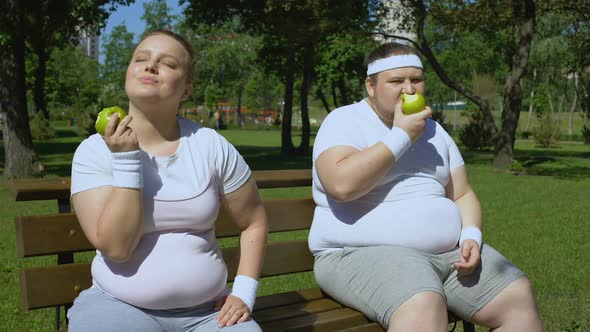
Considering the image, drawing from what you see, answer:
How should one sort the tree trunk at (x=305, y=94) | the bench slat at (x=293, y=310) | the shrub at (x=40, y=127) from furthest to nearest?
1. the shrub at (x=40, y=127)
2. the tree trunk at (x=305, y=94)
3. the bench slat at (x=293, y=310)

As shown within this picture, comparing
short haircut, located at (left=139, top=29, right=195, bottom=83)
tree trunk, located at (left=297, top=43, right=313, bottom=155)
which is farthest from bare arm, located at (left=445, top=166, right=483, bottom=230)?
tree trunk, located at (left=297, top=43, right=313, bottom=155)

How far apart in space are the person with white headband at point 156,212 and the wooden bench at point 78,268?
30 centimetres

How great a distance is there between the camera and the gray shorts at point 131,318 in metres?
2.49

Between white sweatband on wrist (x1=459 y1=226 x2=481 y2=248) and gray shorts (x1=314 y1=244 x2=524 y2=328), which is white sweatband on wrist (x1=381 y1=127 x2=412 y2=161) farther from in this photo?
white sweatband on wrist (x1=459 y1=226 x2=481 y2=248)

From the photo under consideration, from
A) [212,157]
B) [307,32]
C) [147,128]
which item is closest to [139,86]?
[147,128]

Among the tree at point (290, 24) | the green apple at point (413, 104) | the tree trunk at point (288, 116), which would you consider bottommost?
the tree trunk at point (288, 116)

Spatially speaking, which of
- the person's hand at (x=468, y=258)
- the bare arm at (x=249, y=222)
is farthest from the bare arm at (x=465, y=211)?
the bare arm at (x=249, y=222)

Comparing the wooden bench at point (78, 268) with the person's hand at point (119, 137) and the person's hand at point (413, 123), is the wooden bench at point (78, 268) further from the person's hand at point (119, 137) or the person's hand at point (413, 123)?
the person's hand at point (413, 123)

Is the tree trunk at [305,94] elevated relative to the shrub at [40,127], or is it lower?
elevated

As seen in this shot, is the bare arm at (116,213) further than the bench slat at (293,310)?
No

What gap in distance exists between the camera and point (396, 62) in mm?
3324

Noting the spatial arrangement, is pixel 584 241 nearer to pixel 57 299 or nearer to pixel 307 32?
pixel 57 299

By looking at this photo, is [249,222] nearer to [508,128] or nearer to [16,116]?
[16,116]

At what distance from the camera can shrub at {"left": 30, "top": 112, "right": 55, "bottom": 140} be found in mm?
38875
